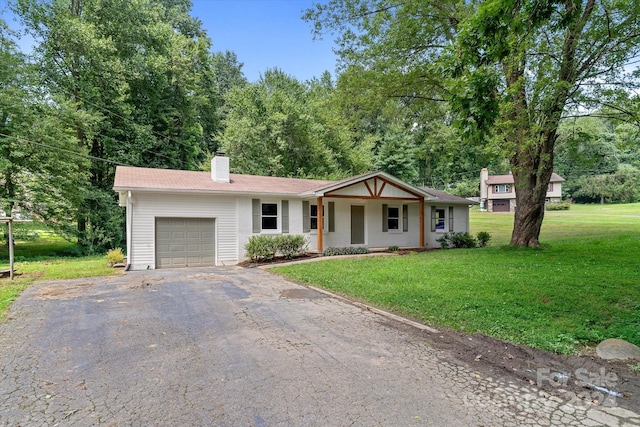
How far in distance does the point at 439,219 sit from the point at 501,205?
36.1m

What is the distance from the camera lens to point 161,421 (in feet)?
8.68

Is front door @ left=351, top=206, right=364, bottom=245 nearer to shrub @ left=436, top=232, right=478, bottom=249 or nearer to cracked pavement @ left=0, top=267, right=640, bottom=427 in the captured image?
shrub @ left=436, top=232, right=478, bottom=249

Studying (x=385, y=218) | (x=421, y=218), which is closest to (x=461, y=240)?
(x=421, y=218)

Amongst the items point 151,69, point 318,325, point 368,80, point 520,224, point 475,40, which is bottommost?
point 318,325

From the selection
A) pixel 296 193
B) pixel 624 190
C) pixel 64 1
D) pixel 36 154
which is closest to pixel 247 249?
pixel 296 193

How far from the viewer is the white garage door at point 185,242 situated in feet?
38.8

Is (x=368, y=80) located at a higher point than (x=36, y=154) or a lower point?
higher

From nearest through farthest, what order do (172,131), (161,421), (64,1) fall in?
(161,421) < (64,1) < (172,131)

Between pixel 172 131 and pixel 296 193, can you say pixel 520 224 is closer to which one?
pixel 296 193

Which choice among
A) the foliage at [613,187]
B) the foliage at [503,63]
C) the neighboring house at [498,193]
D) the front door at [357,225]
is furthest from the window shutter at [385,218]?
the foliage at [613,187]

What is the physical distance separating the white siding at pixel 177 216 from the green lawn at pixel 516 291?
10.8 feet

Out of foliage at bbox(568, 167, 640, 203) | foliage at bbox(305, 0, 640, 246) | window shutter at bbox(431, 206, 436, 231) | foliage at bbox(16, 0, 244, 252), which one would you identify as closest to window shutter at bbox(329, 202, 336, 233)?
foliage at bbox(305, 0, 640, 246)

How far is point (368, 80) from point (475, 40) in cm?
872

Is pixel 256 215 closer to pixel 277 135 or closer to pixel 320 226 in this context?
pixel 320 226
